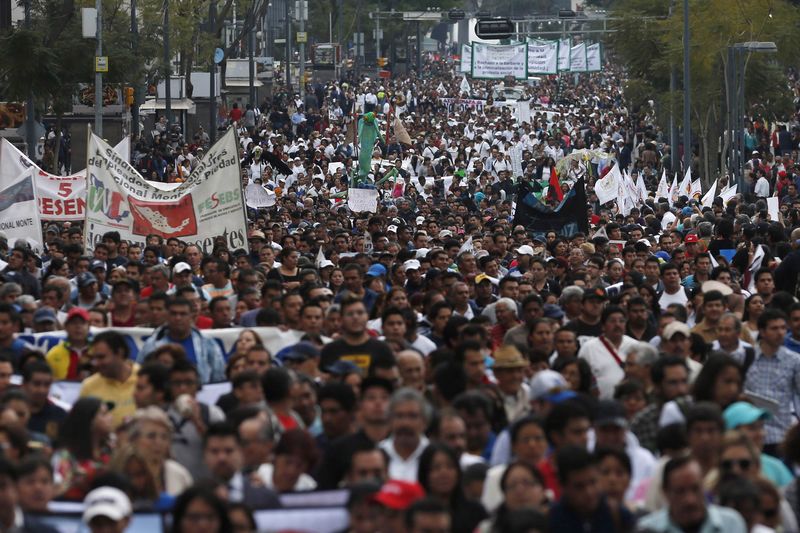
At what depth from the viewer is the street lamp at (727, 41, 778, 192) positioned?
36656mm

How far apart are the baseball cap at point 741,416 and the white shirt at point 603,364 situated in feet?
7.31

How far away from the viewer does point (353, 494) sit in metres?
8.10

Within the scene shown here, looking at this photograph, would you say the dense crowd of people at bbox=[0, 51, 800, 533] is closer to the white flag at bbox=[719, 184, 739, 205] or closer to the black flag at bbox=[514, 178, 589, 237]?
the black flag at bbox=[514, 178, 589, 237]

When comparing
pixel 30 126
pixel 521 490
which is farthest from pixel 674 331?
pixel 30 126

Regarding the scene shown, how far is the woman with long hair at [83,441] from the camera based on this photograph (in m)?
9.31

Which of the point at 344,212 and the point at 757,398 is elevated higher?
the point at 757,398

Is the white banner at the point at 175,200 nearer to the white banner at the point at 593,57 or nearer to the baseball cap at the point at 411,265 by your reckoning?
the baseball cap at the point at 411,265

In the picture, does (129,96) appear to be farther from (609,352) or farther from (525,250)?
(609,352)

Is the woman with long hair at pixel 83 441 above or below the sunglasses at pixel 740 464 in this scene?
below

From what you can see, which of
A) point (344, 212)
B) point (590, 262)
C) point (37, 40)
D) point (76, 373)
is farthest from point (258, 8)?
point (76, 373)

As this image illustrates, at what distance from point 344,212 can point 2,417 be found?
20.7 m

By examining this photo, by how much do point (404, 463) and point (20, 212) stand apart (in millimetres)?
13937

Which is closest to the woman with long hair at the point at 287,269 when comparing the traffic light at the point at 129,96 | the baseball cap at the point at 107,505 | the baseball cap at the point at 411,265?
the baseball cap at the point at 411,265

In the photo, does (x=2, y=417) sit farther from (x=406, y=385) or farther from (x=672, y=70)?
(x=672, y=70)
